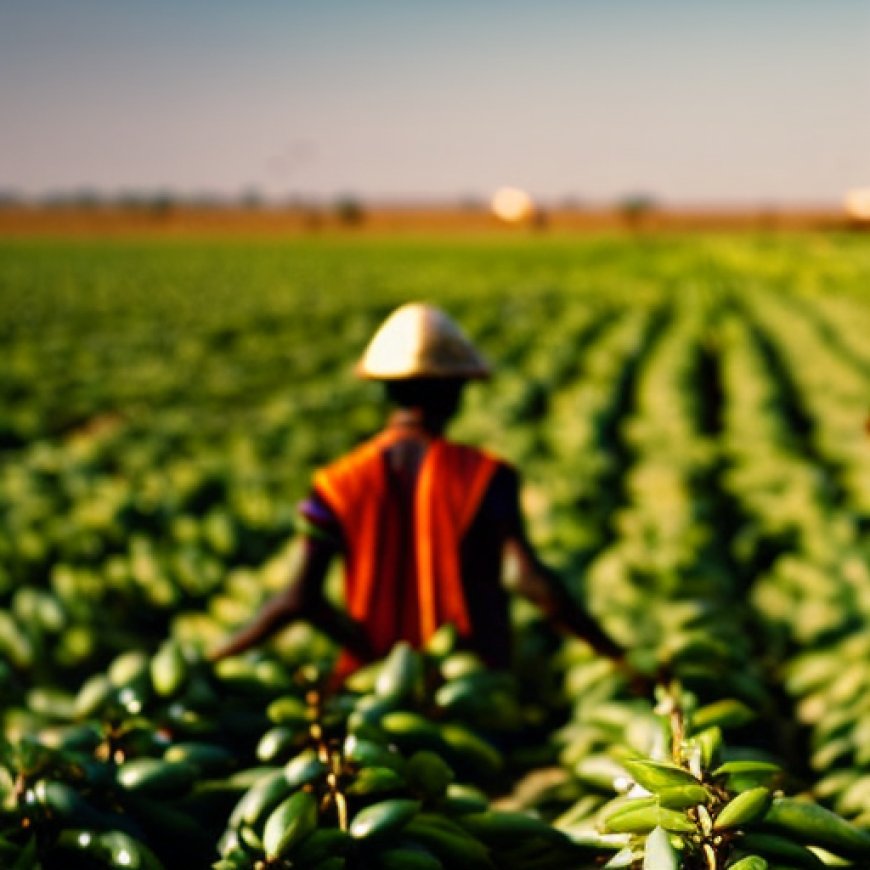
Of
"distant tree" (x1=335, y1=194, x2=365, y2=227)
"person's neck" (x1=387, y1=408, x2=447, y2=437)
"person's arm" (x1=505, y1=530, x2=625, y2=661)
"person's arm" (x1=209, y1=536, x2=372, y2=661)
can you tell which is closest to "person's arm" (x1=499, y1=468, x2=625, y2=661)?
"person's arm" (x1=505, y1=530, x2=625, y2=661)

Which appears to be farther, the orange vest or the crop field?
the orange vest

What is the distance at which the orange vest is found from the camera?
108 inches

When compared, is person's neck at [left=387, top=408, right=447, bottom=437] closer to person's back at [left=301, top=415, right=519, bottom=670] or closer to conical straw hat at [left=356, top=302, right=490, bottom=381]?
person's back at [left=301, top=415, right=519, bottom=670]

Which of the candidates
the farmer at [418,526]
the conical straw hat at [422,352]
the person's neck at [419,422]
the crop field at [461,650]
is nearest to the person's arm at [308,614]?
the farmer at [418,526]

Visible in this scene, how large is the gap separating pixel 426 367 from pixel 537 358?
11.4 meters

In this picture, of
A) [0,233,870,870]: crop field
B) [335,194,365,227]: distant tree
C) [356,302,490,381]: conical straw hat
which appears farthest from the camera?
[335,194,365,227]: distant tree

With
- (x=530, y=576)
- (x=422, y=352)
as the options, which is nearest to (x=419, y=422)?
(x=422, y=352)

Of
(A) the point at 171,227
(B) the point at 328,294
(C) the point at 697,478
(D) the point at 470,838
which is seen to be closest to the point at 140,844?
(D) the point at 470,838

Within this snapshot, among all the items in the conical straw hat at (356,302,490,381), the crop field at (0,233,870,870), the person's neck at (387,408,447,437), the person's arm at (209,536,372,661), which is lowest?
the crop field at (0,233,870,870)

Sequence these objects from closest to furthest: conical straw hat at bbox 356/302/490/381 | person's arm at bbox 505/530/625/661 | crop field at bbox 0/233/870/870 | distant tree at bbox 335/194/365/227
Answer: crop field at bbox 0/233/870/870, conical straw hat at bbox 356/302/490/381, person's arm at bbox 505/530/625/661, distant tree at bbox 335/194/365/227

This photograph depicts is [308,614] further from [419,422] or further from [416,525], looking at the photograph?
[419,422]

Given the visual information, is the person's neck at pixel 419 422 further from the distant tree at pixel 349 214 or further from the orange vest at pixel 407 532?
the distant tree at pixel 349 214

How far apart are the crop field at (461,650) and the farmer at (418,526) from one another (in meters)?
0.15

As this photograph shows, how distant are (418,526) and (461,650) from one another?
377mm
